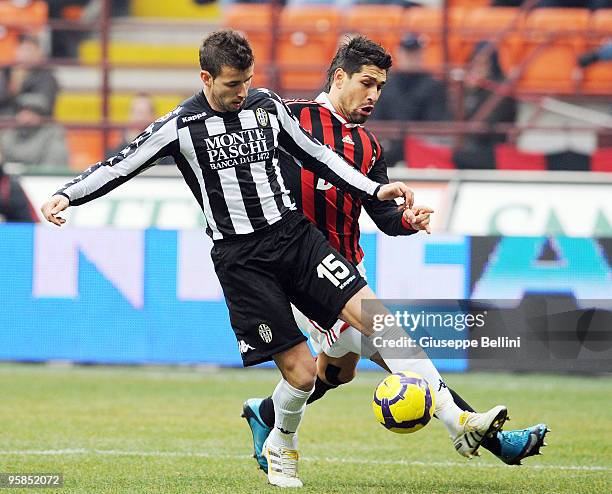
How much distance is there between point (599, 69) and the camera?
14727 mm

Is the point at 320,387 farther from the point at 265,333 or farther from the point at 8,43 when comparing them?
the point at 8,43

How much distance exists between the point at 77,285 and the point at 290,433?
16.9 ft

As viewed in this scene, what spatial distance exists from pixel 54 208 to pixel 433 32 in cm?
1044

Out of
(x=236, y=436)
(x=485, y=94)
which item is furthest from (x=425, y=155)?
(x=236, y=436)

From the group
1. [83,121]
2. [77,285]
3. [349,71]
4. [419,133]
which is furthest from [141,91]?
[349,71]

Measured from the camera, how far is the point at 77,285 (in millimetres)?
10594

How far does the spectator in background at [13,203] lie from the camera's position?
11930mm

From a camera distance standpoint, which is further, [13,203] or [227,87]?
[13,203]

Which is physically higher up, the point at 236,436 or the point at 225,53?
the point at 225,53

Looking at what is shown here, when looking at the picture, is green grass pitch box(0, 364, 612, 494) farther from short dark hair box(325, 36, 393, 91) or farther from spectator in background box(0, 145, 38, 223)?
short dark hair box(325, 36, 393, 91)

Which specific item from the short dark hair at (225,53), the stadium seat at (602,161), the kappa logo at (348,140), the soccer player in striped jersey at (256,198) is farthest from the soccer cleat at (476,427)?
the stadium seat at (602,161)

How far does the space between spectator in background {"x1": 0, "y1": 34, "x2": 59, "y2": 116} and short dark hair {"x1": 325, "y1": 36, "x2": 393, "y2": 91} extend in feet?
30.0

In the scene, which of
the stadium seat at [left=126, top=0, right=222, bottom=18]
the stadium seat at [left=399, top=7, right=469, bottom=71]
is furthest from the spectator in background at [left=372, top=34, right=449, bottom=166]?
the stadium seat at [left=126, top=0, right=222, bottom=18]

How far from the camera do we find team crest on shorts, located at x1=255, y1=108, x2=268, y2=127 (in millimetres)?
A: 5621
